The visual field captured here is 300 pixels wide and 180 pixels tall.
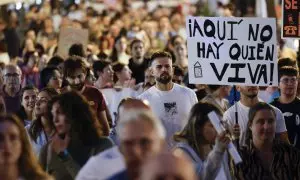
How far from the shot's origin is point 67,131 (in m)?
9.58

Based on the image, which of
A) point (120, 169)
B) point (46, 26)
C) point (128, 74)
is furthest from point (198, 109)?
point (46, 26)

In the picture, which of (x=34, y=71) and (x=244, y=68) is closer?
(x=244, y=68)

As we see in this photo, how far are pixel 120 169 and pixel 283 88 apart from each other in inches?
243

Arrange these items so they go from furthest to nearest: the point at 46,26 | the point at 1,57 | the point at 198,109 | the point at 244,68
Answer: the point at 46,26
the point at 1,57
the point at 244,68
the point at 198,109

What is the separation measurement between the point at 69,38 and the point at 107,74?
18.2ft

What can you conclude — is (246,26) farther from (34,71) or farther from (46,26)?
(46,26)

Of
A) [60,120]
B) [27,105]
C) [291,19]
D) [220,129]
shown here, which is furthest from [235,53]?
[60,120]

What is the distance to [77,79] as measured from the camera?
1391 cm

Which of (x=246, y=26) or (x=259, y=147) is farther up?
(x=246, y=26)

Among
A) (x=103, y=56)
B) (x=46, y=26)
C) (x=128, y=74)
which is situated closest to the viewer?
(x=128, y=74)

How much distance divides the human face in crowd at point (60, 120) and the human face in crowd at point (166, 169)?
11.4 ft

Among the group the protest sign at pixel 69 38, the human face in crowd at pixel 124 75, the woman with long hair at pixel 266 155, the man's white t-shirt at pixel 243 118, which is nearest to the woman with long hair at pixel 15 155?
the woman with long hair at pixel 266 155

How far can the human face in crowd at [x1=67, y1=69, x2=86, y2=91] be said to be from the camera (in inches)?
546

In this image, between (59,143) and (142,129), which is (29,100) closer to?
(59,143)
